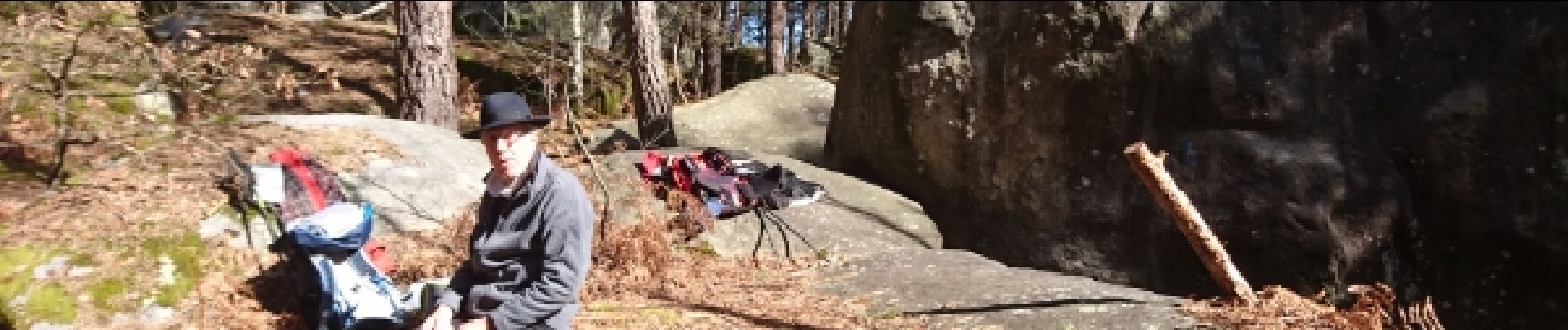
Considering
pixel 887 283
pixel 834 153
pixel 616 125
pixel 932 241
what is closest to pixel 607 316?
pixel 887 283

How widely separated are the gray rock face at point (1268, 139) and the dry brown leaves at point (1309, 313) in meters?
2.58

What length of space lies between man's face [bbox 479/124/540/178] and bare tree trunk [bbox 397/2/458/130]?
279 inches

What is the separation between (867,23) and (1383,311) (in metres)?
6.52

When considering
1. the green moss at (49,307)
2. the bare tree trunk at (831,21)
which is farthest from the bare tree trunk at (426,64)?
the bare tree trunk at (831,21)

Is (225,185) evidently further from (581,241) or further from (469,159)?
(581,241)

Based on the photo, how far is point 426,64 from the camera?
9.91 m

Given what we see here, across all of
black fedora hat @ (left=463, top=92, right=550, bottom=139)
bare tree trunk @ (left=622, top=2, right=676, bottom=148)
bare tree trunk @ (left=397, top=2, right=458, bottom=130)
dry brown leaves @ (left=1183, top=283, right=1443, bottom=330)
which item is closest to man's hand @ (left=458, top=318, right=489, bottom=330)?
black fedora hat @ (left=463, top=92, right=550, bottom=139)

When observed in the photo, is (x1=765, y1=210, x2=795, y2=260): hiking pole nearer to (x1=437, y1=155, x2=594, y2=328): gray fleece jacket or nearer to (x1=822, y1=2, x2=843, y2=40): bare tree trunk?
(x1=437, y1=155, x2=594, y2=328): gray fleece jacket

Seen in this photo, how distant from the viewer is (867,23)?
35.5 feet

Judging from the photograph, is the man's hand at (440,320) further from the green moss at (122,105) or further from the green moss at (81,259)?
the green moss at (122,105)

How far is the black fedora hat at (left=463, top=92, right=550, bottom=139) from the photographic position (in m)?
3.11

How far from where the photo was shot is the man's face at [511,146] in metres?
3.18

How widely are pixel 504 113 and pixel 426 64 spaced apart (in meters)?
7.34

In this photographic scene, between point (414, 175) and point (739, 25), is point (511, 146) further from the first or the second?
point (739, 25)
